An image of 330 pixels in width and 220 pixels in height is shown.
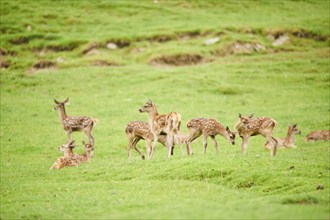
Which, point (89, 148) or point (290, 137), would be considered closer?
point (89, 148)

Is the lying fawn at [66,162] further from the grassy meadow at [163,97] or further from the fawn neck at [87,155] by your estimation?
the fawn neck at [87,155]

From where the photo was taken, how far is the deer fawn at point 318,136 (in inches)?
1077

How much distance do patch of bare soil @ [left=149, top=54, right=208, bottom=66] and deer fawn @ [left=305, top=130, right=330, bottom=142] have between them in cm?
2061

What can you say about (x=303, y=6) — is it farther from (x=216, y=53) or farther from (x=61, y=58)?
(x=61, y=58)

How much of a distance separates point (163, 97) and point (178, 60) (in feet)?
32.2

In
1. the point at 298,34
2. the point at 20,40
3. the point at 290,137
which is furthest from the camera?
the point at 20,40

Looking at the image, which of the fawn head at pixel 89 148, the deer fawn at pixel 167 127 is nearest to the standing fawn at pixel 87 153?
the fawn head at pixel 89 148

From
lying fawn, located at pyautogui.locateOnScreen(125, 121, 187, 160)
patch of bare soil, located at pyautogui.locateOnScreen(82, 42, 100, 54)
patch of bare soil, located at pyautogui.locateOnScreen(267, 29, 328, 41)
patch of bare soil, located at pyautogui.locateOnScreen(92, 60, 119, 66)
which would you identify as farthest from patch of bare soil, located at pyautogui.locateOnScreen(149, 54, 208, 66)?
lying fawn, located at pyautogui.locateOnScreen(125, 121, 187, 160)

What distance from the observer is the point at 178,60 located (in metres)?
47.3

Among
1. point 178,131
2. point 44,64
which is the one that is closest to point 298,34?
point 44,64

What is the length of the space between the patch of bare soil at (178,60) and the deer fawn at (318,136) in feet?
67.6

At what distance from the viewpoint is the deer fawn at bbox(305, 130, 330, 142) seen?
89.7 feet

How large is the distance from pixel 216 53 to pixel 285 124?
18018 millimetres

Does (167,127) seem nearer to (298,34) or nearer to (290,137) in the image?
(290,137)
